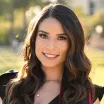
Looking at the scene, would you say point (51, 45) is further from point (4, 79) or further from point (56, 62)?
point (4, 79)

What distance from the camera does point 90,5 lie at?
5262 cm

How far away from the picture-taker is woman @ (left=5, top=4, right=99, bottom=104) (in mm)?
3135

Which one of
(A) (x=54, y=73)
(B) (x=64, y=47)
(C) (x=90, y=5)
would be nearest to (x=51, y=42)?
(B) (x=64, y=47)

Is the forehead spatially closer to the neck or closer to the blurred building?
the neck

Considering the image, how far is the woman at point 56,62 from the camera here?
3135 millimetres

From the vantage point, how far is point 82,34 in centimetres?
320

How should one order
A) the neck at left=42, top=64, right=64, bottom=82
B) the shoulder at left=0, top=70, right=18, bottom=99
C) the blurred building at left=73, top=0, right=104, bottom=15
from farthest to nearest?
1. the blurred building at left=73, top=0, right=104, bottom=15
2. the neck at left=42, top=64, right=64, bottom=82
3. the shoulder at left=0, top=70, right=18, bottom=99

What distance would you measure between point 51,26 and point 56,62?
265 mm

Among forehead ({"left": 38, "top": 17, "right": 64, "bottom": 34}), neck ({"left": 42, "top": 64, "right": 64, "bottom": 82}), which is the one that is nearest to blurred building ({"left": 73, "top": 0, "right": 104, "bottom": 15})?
neck ({"left": 42, "top": 64, "right": 64, "bottom": 82})

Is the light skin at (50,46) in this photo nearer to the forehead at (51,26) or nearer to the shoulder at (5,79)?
the forehead at (51,26)

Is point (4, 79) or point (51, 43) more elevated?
point (51, 43)

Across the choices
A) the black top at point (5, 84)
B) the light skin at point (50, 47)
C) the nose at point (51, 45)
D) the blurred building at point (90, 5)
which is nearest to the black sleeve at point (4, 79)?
the black top at point (5, 84)

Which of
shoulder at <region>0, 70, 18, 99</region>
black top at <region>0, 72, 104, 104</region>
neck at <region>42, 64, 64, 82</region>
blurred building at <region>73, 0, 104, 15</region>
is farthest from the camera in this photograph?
blurred building at <region>73, 0, 104, 15</region>

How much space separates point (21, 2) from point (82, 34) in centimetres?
3844
